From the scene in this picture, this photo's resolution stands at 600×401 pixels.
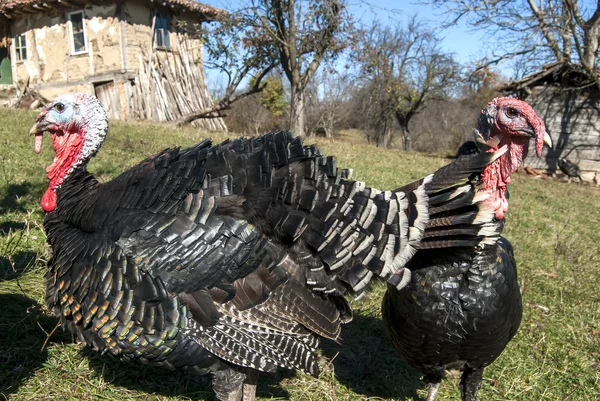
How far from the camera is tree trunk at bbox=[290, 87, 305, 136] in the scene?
13359mm

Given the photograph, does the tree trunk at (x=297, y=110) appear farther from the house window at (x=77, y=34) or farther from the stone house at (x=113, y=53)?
the house window at (x=77, y=34)

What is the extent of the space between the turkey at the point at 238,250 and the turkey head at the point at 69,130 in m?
0.33

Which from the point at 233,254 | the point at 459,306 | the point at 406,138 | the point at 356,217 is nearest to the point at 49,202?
the point at 233,254

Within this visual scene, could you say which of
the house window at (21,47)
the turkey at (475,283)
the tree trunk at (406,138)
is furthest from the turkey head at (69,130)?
the tree trunk at (406,138)

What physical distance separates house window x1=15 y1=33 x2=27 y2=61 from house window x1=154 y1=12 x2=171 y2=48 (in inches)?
208

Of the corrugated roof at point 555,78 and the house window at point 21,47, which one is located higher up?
the house window at point 21,47

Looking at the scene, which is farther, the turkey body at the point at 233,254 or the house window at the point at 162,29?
the house window at the point at 162,29

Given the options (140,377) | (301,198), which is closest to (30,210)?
(140,377)

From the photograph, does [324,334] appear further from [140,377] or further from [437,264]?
[140,377]

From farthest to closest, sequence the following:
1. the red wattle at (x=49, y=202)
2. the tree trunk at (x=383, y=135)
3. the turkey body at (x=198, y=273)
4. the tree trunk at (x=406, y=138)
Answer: the tree trunk at (x=383, y=135) < the tree trunk at (x=406, y=138) < the red wattle at (x=49, y=202) < the turkey body at (x=198, y=273)

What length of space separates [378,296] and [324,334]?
195cm

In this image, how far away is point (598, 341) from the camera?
139 inches

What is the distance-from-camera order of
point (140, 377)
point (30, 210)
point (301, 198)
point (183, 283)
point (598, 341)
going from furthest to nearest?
1. point (30, 210)
2. point (598, 341)
3. point (140, 377)
4. point (301, 198)
5. point (183, 283)

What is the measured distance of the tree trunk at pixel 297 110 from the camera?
13.4 metres
